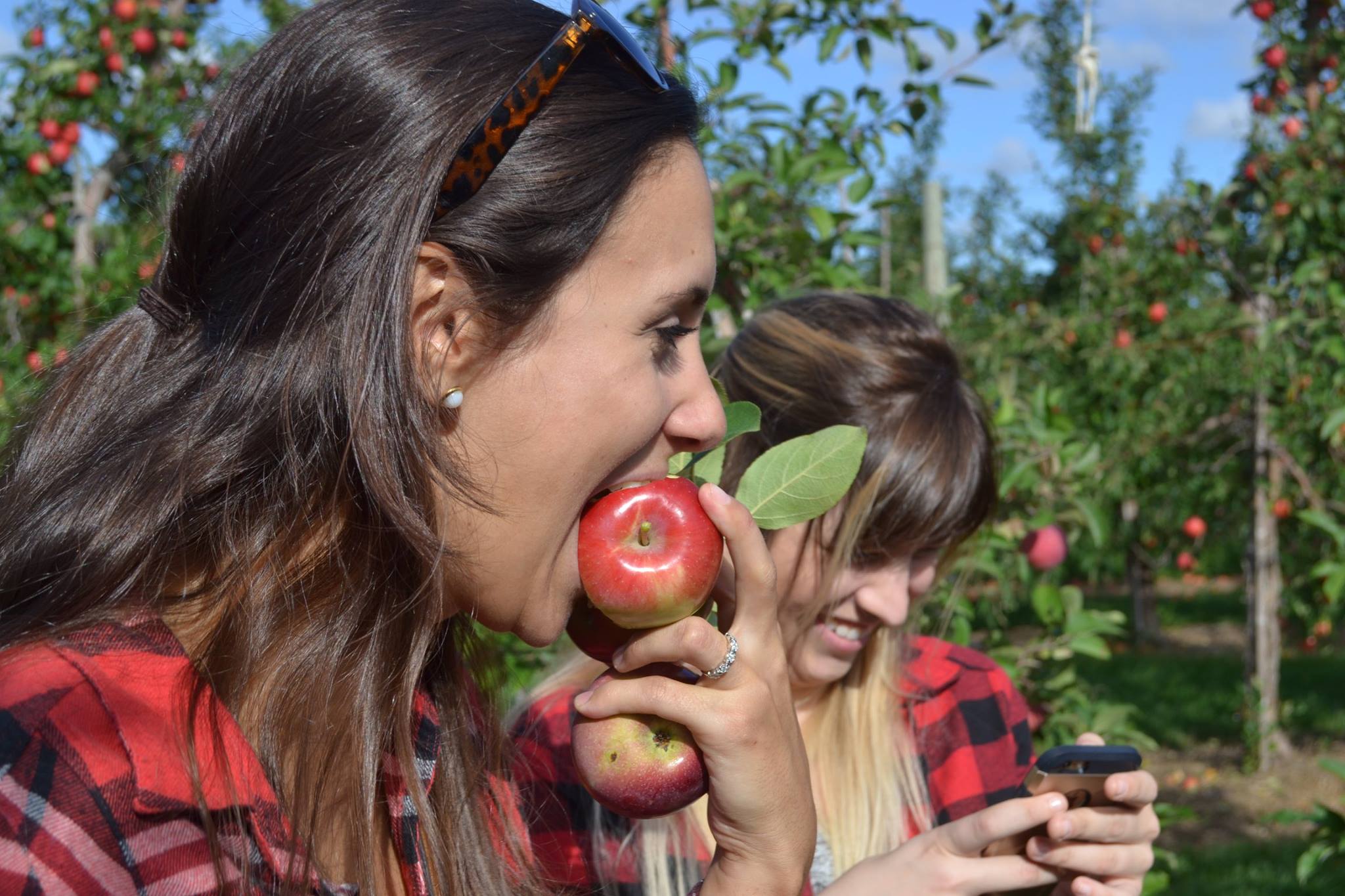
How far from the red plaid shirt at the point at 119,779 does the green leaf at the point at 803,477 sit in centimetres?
57

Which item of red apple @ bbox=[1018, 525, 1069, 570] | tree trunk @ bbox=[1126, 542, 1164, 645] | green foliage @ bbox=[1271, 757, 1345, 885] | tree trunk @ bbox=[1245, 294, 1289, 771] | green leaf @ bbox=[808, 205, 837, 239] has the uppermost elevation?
green leaf @ bbox=[808, 205, 837, 239]

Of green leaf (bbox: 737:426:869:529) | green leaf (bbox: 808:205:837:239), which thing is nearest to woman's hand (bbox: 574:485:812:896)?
green leaf (bbox: 737:426:869:529)

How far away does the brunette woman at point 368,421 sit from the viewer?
97cm


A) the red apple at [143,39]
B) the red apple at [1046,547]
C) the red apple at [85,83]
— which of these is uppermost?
the red apple at [143,39]

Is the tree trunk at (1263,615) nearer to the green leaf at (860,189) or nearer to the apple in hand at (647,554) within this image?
the green leaf at (860,189)

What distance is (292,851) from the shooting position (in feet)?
3.14

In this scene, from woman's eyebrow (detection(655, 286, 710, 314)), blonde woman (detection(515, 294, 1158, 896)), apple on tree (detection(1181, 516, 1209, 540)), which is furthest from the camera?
apple on tree (detection(1181, 516, 1209, 540))

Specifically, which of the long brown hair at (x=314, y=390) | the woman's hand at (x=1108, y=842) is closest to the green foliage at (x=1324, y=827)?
the woman's hand at (x=1108, y=842)

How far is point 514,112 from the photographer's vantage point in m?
1.00

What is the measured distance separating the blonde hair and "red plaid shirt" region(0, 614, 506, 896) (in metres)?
0.71

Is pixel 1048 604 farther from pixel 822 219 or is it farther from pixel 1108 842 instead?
pixel 1108 842

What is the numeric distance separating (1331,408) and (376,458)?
4.05m

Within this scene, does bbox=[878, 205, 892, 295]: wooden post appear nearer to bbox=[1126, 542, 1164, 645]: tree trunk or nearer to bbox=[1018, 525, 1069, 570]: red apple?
bbox=[1018, 525, 1069, 570]: red apple

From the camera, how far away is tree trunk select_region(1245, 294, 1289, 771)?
17.2ft
